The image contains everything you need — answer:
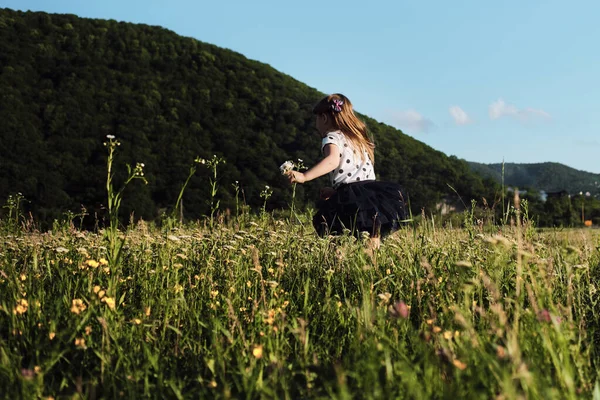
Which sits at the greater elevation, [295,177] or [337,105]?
[337,105]

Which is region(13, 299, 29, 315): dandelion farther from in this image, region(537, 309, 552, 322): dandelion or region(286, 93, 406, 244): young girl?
region(286, 93, 406, 244): young girl

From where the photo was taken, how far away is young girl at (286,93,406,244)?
456 cm

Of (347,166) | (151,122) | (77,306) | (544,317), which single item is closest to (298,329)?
(544,317)

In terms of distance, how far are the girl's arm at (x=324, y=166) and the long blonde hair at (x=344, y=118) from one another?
32 centimetres

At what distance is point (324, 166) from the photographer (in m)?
4.40

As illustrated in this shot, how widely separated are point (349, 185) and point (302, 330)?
3.18 m

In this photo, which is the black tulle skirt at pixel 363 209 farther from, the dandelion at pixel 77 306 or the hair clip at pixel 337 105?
the dandelion at pixel 77 306

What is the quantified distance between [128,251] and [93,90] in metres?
42.2

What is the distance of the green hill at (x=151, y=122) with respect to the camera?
3133cm

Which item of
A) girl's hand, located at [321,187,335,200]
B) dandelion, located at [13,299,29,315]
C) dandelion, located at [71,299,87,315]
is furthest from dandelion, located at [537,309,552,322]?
girl's hand, located at [321,187,335,200]

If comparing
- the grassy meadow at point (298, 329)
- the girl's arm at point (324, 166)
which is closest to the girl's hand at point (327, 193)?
the girl's arm at point (324, 166)

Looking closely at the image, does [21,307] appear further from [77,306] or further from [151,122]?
[151,122]

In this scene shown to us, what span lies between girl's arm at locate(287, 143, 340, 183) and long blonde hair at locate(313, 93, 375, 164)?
1.04 ft

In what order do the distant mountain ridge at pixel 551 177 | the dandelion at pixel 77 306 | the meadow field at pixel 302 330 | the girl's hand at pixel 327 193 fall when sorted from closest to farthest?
1. the meadow field at pixel 302 330
2. the dandelion at pixel 77 306
3. the girl's hand at pixel 327 193
4. the distant mountain ridge at pixel 551 177
